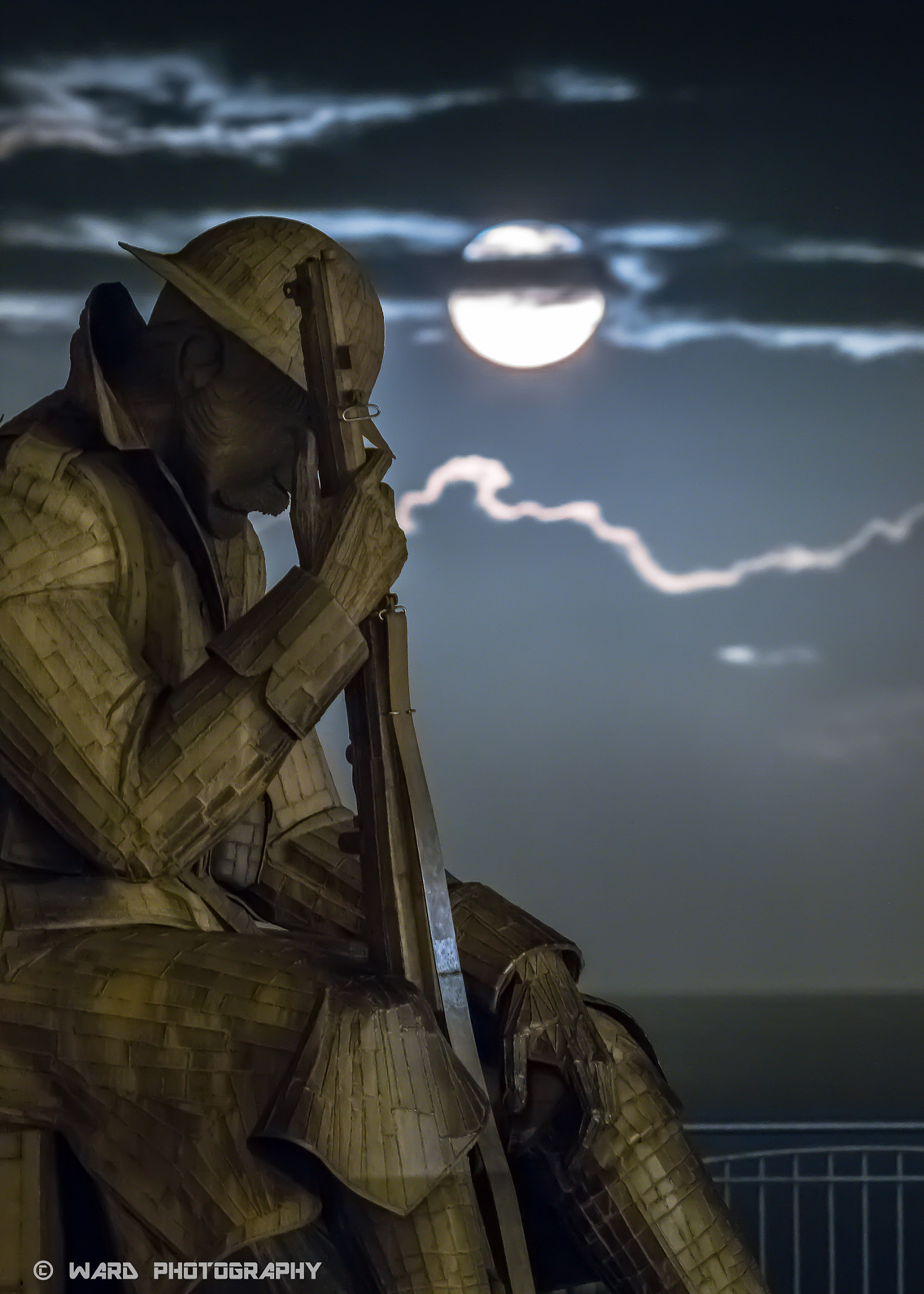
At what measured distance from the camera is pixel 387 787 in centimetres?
202

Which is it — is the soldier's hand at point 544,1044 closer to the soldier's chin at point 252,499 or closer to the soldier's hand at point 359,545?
the soldier's hand at point 359,545

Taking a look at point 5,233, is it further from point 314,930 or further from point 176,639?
point 314,930

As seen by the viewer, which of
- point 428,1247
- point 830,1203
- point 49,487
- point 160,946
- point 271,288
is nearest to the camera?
point 428,1247

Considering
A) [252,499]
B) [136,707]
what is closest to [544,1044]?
[136,707]

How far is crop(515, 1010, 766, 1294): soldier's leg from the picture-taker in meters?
2.05

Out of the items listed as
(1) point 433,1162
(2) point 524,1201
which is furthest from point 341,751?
(1) point 433,1162

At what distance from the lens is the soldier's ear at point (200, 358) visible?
2.17 metres

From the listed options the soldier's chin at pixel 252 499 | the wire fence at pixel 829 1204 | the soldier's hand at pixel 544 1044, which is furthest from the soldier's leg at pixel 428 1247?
the wire fence at pixel 829 1204

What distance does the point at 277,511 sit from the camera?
2318 mm

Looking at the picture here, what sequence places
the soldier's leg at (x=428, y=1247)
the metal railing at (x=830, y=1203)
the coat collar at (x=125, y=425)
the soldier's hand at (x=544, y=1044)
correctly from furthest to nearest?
the metal railing at (x=830, y=1203) < the coat collar at (x=125, y=425) < the soldier's hand at (x=544, y=1044) < the soldier's leg at (x=428, y=1247)

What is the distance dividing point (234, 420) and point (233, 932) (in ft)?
2.24

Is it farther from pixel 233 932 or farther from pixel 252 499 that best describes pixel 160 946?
pixel 252 499

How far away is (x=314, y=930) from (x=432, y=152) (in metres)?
1.53

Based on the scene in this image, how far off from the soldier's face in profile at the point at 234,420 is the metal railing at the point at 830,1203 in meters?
1.59
